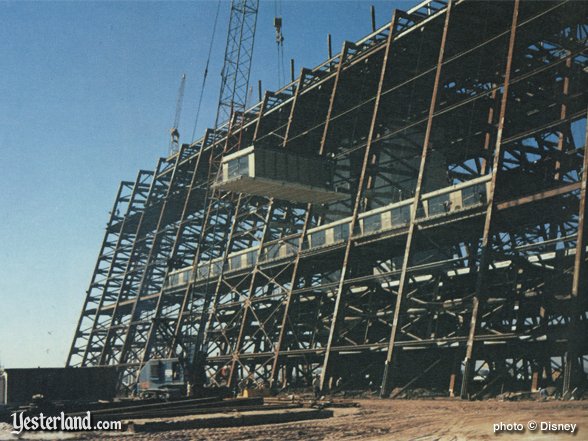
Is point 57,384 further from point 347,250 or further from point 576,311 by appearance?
point 576,311

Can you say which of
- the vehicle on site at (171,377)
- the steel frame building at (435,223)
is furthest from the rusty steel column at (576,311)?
the vehicle on site at (171,377)

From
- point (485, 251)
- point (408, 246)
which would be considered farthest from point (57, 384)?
point (485, 251)

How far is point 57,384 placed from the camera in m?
43.6

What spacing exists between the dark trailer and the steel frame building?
5.59 meters

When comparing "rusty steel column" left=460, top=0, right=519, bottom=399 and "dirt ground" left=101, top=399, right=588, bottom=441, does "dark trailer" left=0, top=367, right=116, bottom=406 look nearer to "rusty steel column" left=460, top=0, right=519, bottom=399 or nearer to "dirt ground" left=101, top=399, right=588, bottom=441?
"rusty steel column" left=460, top=0, right=519, bottom=399

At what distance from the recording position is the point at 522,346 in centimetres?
3897

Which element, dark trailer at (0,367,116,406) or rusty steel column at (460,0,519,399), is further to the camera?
dark trailer at (0,367,116,406)

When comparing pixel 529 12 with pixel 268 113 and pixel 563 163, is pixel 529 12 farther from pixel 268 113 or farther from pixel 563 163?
pixel 268 113

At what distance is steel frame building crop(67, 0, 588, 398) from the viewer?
3769 cm

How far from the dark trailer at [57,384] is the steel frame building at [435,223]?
5.59 metres

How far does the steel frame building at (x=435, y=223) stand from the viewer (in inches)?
1484

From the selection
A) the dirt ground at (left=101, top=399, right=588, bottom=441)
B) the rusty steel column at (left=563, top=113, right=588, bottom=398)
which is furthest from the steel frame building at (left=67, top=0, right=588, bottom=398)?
the dirt ground at (left=101, top=399, right=588, bottom=441)

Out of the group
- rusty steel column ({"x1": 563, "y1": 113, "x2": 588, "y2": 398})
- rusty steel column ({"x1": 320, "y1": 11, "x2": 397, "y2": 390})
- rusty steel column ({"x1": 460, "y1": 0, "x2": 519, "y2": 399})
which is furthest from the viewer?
rusty steel column ({"x1": 320, "y1": 11, "x2": 397, "y2": 390})

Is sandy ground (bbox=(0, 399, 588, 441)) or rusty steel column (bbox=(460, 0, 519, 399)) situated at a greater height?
rusty steel column (bbox=(460, 0, 519, 399))
